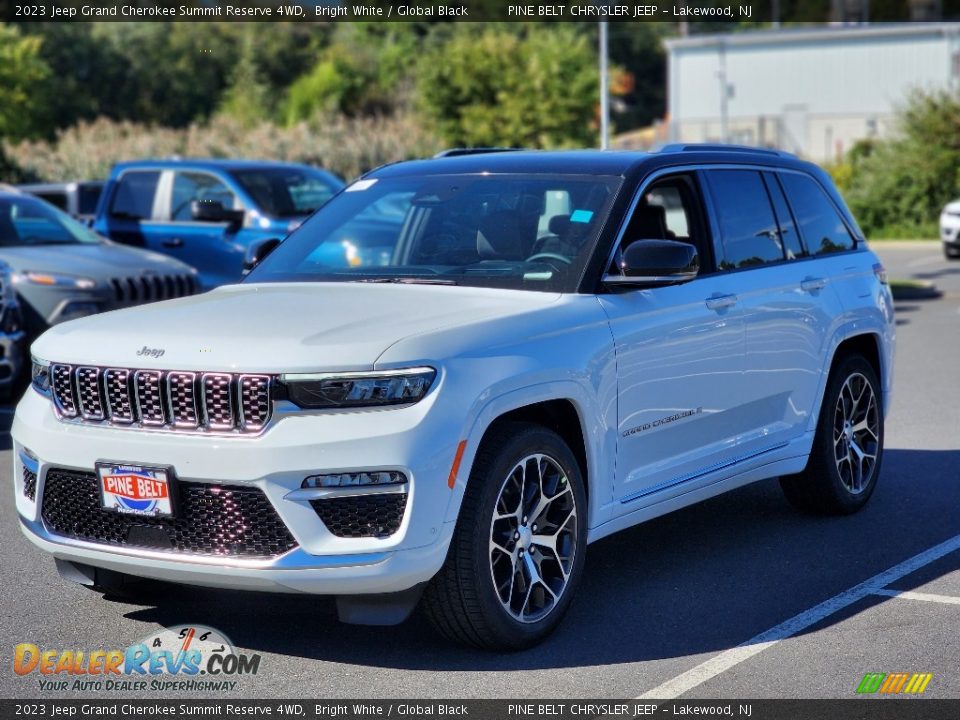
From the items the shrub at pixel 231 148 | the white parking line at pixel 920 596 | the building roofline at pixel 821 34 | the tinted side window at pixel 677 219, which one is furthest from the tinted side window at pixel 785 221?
the building roofline at pixel 821 34

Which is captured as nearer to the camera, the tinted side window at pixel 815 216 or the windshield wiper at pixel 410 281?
the windshield wiper at pixel 410 281

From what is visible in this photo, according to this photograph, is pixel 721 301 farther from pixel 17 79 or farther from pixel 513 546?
pixel 17 79

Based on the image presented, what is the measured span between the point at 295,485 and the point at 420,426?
448mm

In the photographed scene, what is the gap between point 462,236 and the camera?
6.12 meters

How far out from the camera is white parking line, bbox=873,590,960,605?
5.83m

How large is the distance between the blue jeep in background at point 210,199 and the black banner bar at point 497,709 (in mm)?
9806

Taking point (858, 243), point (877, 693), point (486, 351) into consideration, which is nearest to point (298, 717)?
point (486, 351)

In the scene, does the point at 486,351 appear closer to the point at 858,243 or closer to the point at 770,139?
the point at 858,243

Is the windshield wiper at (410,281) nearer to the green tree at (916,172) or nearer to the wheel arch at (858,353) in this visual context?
the wheel arch at (858,353)

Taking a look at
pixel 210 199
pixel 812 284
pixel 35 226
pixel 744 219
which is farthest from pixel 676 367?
pixel 210 199

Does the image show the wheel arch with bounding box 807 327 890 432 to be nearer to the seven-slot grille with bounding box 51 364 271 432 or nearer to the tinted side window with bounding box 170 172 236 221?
the seven-slot grille with bounding box 51 364 271 432

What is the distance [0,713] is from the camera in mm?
4566

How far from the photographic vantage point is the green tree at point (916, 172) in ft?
119

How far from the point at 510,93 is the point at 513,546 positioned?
43.8 metres
